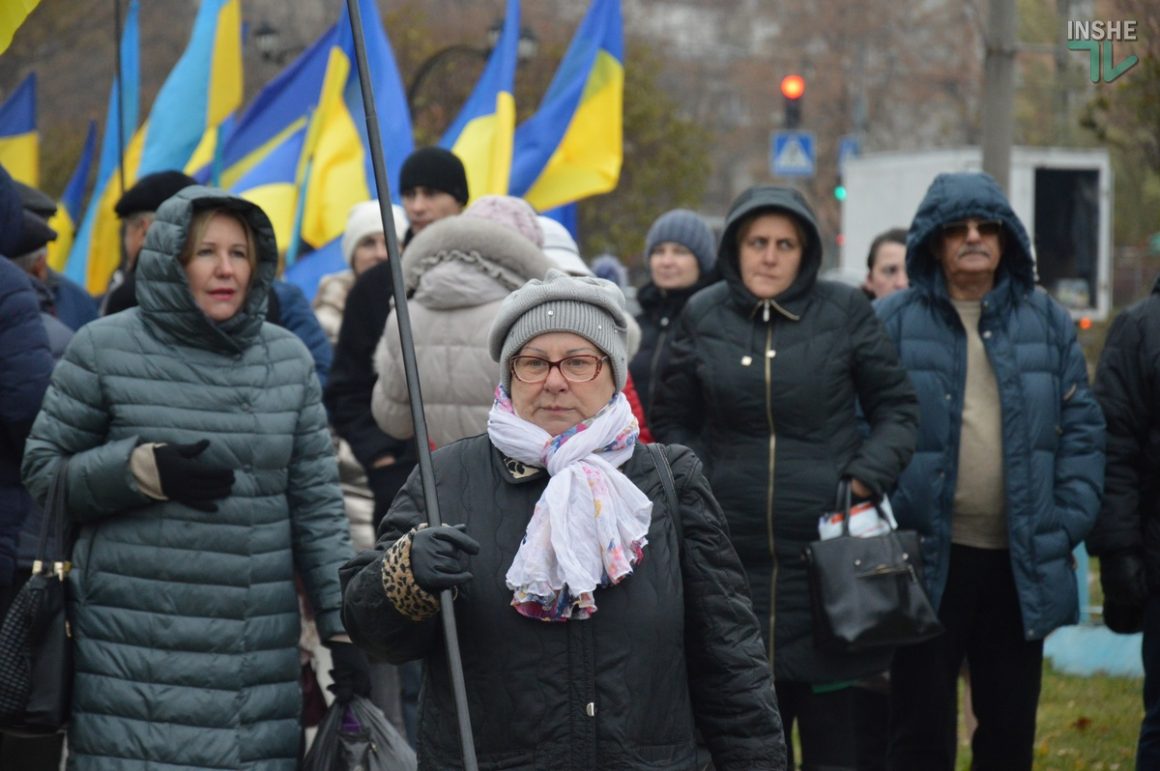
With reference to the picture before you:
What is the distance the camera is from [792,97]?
73.5 feet

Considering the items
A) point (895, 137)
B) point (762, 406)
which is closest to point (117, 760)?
point (762, 406)

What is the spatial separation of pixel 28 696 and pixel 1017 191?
1663cm

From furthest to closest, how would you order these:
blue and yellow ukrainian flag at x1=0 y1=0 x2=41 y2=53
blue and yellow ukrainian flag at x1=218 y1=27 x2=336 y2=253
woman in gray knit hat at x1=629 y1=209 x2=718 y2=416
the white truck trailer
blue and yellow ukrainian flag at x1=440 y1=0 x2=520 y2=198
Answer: the white truck trailer < blue and yellow ukrainian flag at x1=218 y1=27 x2=336 y2=253 < blue and yellow ukrainian flag at x1=440 y1=0 x2=520 y2=198 < woman in gray knit hat at x1=629 y1=209 x2=718 y2=416 < blue and yellow ukrainian flag at x1=0 y1=0 x2=41 y2=53

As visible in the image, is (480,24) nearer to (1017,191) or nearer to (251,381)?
(1017,191)

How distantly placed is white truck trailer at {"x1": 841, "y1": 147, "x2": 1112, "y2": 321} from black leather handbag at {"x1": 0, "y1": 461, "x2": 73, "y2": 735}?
14.9m

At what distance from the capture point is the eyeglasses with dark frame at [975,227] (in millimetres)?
6004

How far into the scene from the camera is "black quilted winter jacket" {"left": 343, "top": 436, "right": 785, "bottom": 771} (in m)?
3.38

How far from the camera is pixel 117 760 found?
4.48 m

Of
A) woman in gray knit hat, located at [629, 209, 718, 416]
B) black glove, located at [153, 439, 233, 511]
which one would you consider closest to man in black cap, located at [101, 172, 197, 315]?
A: black glove, located at [153, 439, 233, 511]

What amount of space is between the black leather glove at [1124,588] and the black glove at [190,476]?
9.21ft

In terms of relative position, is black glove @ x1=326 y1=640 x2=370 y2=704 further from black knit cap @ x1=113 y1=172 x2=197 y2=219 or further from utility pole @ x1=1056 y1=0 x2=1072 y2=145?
utility pole @ x1=1056 y1=0 x2=1072 y2=145

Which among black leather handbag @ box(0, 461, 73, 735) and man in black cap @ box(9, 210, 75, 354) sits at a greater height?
man in black cap @ box(9, 210, 75, 354)

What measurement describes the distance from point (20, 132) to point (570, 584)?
11.2 metres

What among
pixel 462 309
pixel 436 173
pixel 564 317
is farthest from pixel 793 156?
pixel 564 317
